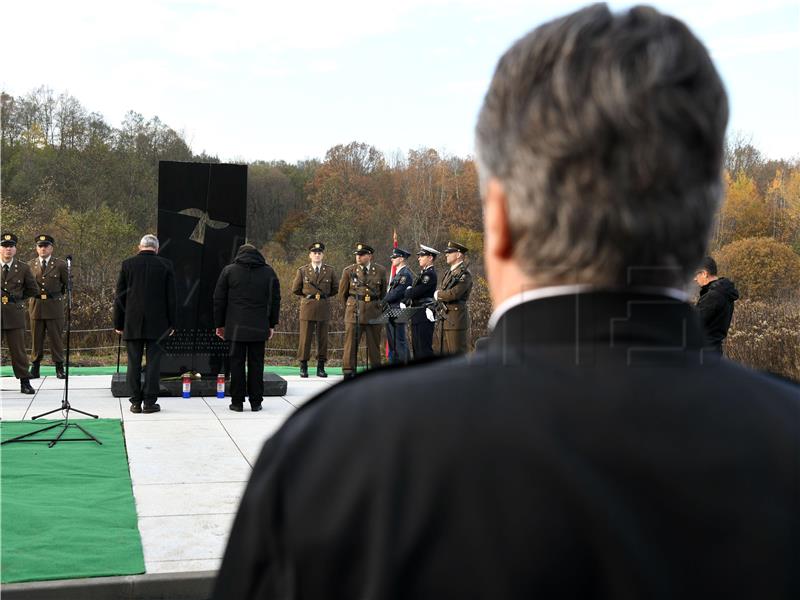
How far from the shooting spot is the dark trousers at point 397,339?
15.2 m

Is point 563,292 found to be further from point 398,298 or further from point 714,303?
point 398,298

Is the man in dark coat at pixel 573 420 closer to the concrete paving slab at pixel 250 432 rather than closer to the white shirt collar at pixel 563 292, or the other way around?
the white shirt collar at pixel 563 292

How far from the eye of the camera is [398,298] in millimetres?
14883

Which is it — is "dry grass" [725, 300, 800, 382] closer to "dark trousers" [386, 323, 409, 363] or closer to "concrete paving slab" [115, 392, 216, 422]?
"dark trousers" [386, 323, 409, 363]

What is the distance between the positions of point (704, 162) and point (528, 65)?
9.3 inches

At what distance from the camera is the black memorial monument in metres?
12.8

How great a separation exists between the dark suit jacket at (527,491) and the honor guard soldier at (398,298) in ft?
45.1

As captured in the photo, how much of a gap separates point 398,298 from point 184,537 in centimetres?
932

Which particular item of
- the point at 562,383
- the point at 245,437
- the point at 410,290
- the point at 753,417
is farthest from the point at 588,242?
the point at 410,290

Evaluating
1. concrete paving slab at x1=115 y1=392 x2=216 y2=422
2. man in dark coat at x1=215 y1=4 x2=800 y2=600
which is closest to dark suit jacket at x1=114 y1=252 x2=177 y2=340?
concrete paving slab at x1=115 y1=392 x2=216 y2=422

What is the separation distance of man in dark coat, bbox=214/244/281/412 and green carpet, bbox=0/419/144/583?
2.15 m

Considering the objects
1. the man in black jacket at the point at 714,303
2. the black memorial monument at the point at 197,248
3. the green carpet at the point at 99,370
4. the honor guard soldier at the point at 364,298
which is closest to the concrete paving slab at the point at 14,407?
the black memorial monument at the point at 197,248

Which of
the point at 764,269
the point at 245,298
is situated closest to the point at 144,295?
the point at 245,298

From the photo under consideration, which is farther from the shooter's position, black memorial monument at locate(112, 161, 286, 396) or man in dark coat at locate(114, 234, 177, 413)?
black memorial monument at locate(112, 161, 286, 396)
